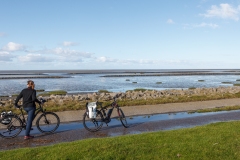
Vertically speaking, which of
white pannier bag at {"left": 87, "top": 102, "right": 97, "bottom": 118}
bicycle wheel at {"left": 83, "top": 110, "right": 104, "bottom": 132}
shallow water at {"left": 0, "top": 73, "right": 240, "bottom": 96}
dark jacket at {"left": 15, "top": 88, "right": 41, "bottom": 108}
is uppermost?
dark jacket at {"left": 15, "top": 88, "right": 41, "bottom": 108}

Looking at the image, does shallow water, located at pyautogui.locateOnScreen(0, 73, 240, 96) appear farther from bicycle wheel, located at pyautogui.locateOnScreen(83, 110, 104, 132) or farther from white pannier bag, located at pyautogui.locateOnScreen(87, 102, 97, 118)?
white pannier bag, located at pyautogui.locateOnScreen(87, 102, 97, 118)

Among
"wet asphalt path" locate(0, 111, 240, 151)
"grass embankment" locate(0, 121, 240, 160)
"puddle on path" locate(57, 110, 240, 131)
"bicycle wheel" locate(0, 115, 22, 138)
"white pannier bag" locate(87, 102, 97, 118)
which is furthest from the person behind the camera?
"puddle on path" locate(57, 110, 240, 131)

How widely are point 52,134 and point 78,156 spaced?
3973 mm

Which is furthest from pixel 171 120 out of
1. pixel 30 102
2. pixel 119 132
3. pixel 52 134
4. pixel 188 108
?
pixel 30 102

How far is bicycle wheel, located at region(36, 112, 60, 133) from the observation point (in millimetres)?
11061

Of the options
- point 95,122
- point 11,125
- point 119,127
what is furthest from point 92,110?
point 11,125

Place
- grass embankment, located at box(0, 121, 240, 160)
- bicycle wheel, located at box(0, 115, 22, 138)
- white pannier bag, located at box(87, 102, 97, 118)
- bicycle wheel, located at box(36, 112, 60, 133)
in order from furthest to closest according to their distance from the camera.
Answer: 1. white pannier bag, located at box(87, 102, 97, 118)
2. bicycle wheel, located at box(36, 112, 60, 133)
3. bicycle wheel, located at box(0, 115, 22, 138)
4. grass embankment, located at box(0, 121, 240, 160)

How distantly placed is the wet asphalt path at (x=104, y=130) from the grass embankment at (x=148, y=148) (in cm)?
167

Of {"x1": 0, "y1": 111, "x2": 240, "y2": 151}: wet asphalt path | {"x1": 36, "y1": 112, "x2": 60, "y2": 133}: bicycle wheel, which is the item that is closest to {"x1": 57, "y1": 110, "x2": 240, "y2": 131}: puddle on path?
{"x1": 0, "y1": 111, "x2": 240, "y2": 151}: wet asphalt path

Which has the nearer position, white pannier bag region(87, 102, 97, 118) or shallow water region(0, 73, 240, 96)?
white pannier bag region(87, 102, 97, 118)

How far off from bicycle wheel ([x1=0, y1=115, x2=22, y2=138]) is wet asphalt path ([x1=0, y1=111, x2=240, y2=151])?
243 millimetres

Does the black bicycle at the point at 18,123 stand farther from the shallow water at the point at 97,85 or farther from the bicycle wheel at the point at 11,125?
the shallow water at the point at 97,85

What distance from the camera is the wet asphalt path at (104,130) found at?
9508mm

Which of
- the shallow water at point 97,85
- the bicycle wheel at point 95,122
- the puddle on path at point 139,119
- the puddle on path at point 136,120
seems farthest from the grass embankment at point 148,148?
the shallow water at point 97,85
